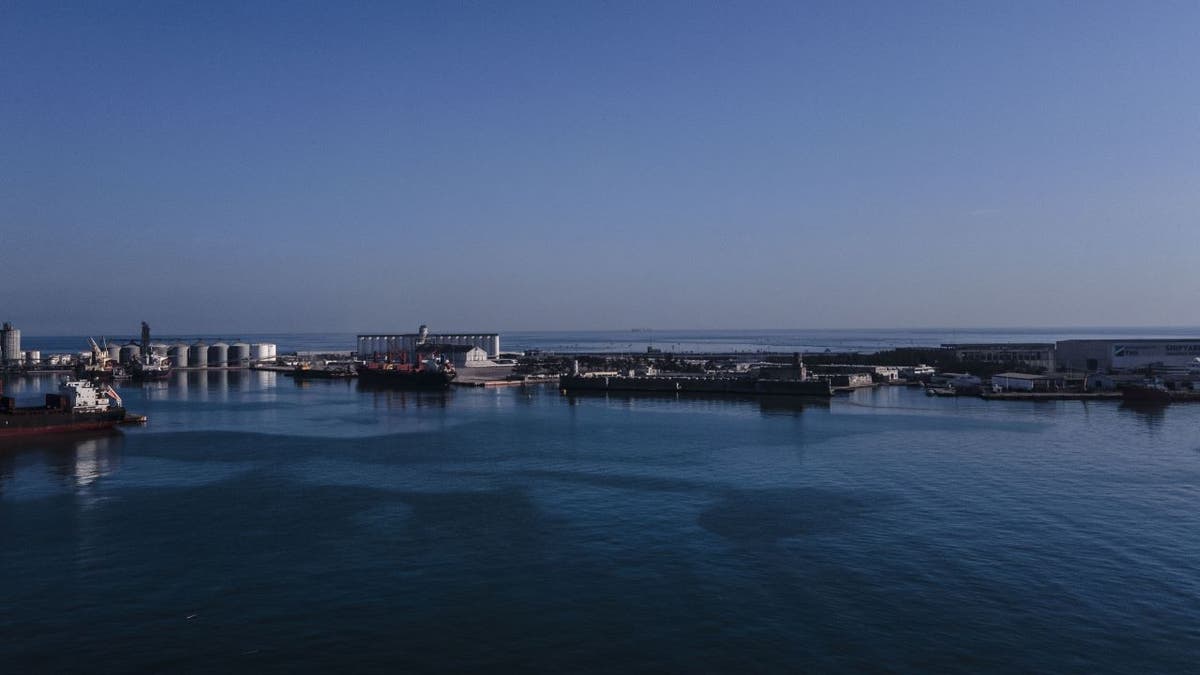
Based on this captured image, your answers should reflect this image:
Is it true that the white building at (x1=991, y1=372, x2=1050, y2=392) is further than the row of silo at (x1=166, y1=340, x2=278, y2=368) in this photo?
No

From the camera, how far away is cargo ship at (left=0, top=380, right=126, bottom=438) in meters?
31.5

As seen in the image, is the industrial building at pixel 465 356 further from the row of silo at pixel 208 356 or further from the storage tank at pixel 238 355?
the row of silo at pixel 208 356

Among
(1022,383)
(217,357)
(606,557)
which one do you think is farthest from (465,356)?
(606,557)

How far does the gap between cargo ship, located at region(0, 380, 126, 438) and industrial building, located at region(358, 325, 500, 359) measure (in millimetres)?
50098

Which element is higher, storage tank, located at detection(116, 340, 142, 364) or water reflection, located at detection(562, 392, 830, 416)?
storage tank, located at detection(116, 340, 142, 364)

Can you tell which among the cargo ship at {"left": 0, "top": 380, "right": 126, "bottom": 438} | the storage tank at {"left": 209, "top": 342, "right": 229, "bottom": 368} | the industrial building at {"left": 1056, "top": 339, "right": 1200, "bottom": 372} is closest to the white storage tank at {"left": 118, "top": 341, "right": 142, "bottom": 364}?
the storage tank at {"left": 209, "top": 342, "right": 229, "bottom": 368}

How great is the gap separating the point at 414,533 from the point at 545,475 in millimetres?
6793

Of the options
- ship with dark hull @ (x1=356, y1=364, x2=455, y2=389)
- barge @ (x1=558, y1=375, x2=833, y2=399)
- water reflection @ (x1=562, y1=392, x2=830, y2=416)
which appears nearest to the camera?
water reflection @ (x1=562, y1=392, x2=830, y2=416)

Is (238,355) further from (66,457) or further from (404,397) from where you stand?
(66,457)

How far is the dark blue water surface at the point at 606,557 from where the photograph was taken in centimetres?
1038

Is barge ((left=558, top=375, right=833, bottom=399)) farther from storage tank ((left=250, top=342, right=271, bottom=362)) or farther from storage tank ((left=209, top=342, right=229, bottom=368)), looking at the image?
storage tank ((left=250, top=342, right=271, bottom=362))

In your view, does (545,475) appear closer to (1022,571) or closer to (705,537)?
(705,537)

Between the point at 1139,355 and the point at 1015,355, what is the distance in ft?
46.6

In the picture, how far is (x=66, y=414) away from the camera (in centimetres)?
3347
